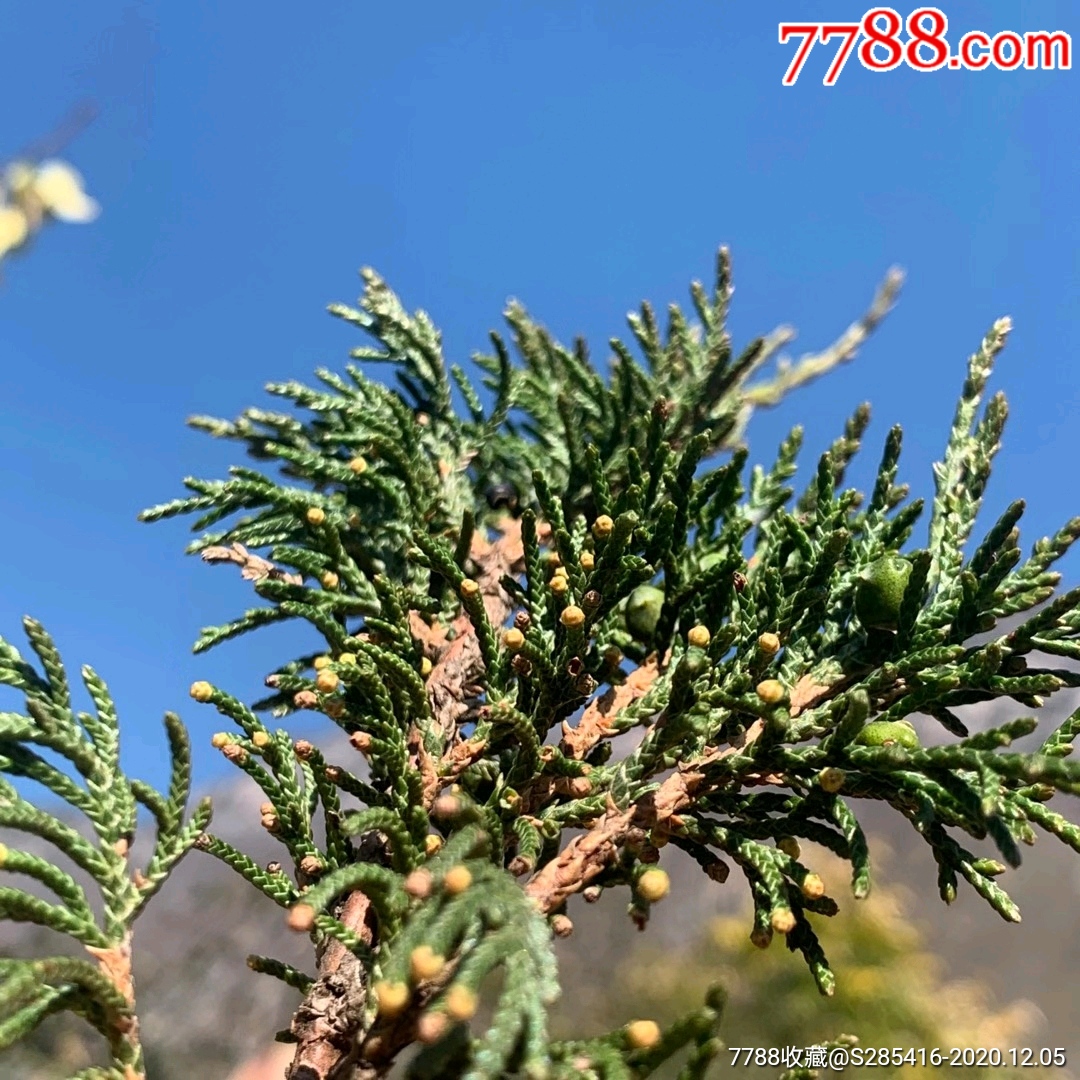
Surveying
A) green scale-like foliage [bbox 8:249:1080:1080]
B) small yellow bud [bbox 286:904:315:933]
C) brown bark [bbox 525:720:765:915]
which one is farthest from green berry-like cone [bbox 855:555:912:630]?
small yellow bud [bbox 286:904:315:933]

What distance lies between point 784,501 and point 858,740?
116 cm

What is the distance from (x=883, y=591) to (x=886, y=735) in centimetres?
42

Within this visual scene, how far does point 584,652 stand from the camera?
2268mm

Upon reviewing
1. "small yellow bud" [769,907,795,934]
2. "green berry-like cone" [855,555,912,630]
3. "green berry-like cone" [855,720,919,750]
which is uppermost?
"green berry-like cone" [855,555,912,630]

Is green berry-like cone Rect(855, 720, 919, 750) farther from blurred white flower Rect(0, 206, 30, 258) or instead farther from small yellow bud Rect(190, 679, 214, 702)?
blurred white flower Rect(0, 206, 30, 258)

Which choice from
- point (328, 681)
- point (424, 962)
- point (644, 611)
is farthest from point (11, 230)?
point (424, 962)

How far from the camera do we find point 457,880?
4.27ft

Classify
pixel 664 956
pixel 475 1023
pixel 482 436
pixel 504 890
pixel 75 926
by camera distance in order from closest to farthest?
pixel 504 890, pixel 75 926, pixel 482 436, pixel 475 1023, pixel 664 956

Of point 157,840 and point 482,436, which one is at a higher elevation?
point 482,436

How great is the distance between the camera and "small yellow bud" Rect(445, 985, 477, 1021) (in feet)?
3.81

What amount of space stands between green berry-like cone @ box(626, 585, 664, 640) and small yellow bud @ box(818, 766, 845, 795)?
33.0 inches

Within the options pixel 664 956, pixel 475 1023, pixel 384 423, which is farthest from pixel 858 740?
pixel 664 956

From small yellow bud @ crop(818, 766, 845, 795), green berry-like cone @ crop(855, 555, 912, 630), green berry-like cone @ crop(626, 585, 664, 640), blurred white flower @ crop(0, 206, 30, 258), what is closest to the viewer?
small yellow bud @ crop(818, 766, 845, 795)

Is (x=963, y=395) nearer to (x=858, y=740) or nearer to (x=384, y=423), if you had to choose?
(x=858, y=740)
